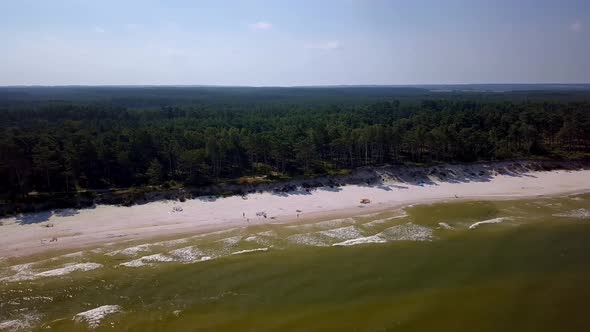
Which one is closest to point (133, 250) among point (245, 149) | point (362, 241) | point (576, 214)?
point (362, 241)

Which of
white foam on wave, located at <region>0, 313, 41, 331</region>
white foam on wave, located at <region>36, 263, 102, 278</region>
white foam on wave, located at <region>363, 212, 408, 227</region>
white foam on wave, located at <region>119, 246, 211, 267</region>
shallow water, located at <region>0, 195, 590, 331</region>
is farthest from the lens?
white foam on wave, located at <region>363, 212, 408, 227</region>

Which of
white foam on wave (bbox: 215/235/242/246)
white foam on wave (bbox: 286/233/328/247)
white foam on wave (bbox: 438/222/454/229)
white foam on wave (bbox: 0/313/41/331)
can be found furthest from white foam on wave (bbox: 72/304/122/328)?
white foam on wave (bbox: 438/222/454/229)

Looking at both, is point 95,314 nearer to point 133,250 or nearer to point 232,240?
point 133,250

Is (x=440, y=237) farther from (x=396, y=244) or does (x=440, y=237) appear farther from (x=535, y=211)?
(x=535, y=211)

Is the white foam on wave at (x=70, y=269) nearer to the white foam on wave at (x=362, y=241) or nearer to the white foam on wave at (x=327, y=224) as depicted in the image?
the white foam on wave at (x=327, y=224)

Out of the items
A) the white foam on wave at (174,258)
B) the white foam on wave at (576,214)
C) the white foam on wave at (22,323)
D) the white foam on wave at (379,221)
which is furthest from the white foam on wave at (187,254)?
the white foam on wave at (576,214)

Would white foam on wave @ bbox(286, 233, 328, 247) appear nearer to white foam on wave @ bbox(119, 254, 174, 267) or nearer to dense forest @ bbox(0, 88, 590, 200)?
white foam on wave @ bbox(119, 254, 174, 267)
